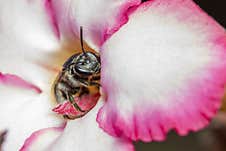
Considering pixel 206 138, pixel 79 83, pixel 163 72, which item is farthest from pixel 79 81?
pixel 206 138

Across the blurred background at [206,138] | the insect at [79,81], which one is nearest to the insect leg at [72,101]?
the insect at [79,81]

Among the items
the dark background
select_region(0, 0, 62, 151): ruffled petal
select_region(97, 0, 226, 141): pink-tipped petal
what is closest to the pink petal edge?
select_region(0, 0, 62, 151): ruffled petal

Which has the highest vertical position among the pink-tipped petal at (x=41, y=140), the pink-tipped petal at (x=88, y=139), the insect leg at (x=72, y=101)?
the pink-tipped petal at (x=88, y=139)

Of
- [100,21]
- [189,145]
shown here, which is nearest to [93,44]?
[100,21]

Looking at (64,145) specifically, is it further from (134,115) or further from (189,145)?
(189,145)

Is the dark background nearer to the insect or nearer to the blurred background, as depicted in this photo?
the blurred background

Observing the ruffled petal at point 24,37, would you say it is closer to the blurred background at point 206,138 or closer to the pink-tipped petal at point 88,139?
the pink-tipped petal at point 88,139
